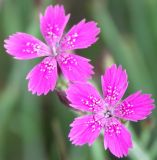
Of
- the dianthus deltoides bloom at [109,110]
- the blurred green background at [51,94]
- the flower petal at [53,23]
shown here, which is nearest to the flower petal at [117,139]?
the dianthus deltoides bloom at [109,110]

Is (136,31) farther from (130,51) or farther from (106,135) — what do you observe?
(106,135)

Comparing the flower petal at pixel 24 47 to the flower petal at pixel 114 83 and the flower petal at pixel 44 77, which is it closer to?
the flower petal at pixel 44 77

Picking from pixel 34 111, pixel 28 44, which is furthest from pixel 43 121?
pixel 28 44

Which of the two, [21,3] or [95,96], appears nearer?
[95,96]

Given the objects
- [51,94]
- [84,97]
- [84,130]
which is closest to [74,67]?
[84,97]

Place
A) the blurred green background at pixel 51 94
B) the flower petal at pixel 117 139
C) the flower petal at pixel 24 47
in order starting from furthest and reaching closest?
the blurred green background at pixel 51 94
the flower petal at pixel 24 47
the flower petal at pixel 117 139
